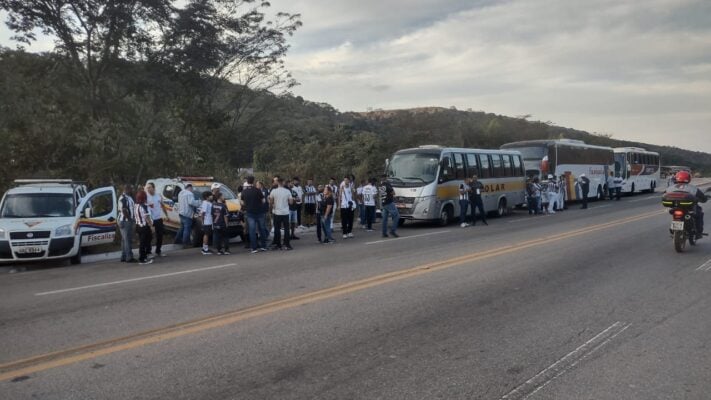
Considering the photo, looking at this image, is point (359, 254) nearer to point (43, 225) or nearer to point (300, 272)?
point (300, 272)

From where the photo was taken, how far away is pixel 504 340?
239 inches

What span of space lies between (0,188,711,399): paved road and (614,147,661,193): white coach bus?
1211 inches

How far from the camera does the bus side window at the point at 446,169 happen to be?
21.1 meters

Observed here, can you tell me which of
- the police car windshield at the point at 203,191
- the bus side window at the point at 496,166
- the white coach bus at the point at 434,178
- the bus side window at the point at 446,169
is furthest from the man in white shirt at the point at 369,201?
the bus side window at the point at 496,166

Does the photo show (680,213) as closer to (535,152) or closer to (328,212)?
(328,212)

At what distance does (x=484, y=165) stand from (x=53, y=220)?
16.1m

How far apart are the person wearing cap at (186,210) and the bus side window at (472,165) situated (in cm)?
1096

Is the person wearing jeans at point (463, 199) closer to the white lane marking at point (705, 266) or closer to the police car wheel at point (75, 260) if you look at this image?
the white lane marking at point (705, 266)

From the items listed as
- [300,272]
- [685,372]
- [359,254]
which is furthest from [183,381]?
[359,254]

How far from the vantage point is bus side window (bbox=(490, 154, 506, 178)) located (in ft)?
81.0

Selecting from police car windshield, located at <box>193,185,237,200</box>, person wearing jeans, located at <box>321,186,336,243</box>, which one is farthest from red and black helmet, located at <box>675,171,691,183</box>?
police car windshield, located at <box>193,185,237,200</box>

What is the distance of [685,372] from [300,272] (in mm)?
6661

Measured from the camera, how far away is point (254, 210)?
14.6 meters

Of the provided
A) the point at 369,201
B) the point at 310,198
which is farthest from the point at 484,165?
the point at 310,198
